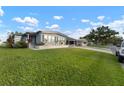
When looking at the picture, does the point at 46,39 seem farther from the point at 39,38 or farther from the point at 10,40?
the point at 10,40

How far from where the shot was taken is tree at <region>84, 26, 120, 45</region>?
10.0 feet

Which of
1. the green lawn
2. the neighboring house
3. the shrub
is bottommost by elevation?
the green lawn

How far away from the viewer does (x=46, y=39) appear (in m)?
3.02

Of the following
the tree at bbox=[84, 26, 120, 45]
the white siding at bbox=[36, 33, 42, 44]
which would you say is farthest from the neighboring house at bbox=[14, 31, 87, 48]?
the tree at bbox=[84, 26, 120, 45]

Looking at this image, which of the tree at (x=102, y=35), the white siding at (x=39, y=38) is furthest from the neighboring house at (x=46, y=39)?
the tree at (x=102, y=35)

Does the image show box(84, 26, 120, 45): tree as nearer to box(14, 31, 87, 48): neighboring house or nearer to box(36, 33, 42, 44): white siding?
box(14, 31, 87, 48): neighboring house

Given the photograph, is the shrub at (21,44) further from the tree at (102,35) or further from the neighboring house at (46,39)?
the tree at (102,35)

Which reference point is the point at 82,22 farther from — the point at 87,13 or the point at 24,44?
the point at 24,44

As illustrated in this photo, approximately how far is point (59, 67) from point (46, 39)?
0.39 meters

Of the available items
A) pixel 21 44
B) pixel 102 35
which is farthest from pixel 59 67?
pixel 102 35

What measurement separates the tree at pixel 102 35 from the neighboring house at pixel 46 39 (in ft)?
0.43

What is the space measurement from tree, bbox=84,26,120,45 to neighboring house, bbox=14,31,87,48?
0.13 meters
